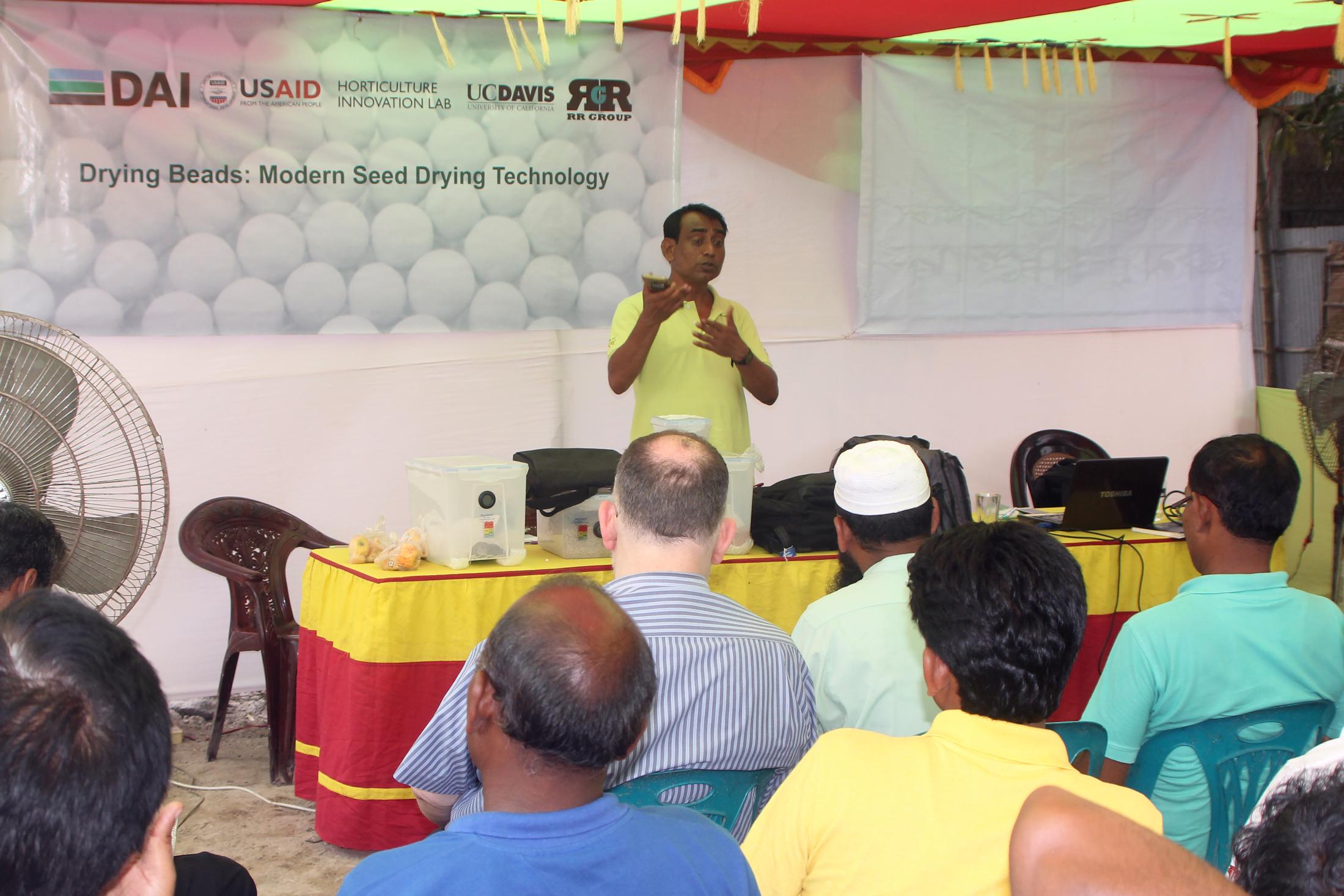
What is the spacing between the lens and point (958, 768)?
1.29 metres

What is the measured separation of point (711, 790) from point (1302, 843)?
1.12m

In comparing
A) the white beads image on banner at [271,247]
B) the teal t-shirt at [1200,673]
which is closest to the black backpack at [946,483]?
the teal t-shirt at [1200,673]

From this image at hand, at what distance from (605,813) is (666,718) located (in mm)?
594

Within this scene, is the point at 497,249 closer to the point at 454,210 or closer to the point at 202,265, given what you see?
the point at 454,210

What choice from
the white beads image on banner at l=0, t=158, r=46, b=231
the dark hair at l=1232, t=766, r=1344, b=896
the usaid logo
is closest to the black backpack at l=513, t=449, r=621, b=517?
the usaid logo

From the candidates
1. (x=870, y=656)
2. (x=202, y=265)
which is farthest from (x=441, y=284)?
(x=870, y=656)

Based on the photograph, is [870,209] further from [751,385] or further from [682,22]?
[751,385]

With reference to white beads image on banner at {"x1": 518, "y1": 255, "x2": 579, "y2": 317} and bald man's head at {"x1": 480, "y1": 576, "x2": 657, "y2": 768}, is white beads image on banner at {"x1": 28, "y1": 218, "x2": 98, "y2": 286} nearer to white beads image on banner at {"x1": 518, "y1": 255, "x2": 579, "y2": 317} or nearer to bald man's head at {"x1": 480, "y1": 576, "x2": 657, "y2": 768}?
white beads image on banner at {"x1": 518, "y1": 255, "x2": 579, "y2": 317}

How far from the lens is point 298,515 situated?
4.50 metres

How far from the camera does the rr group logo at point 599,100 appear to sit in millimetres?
4488

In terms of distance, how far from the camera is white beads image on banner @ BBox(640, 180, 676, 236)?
182 inches

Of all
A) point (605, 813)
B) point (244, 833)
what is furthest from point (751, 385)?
point (605, 813)

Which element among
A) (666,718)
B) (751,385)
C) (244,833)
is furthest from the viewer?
(751,385)

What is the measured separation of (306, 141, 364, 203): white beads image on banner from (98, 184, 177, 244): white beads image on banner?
50cm
